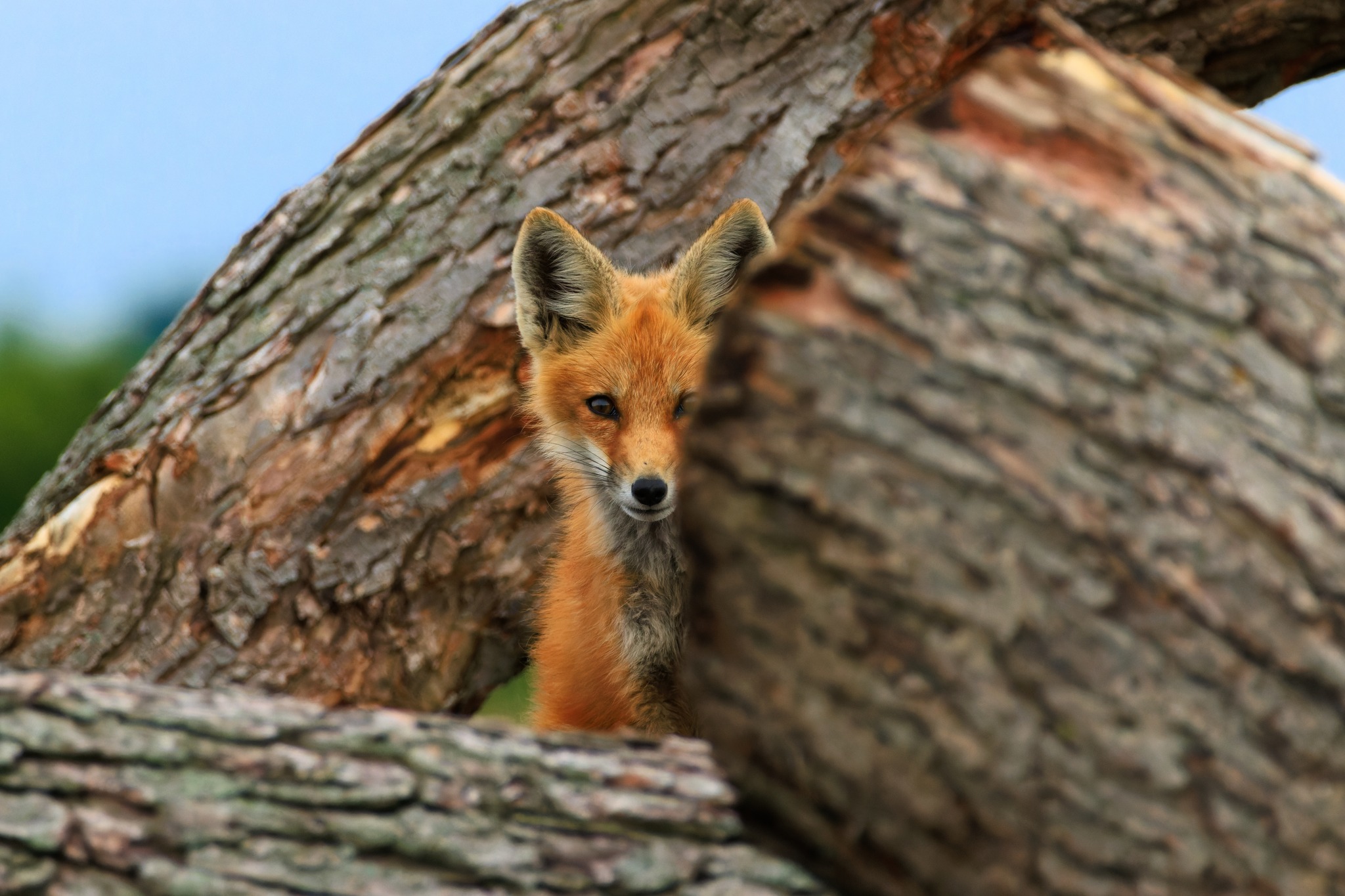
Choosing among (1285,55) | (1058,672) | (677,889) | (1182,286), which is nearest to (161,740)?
(677,889)

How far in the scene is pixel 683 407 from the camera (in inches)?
178

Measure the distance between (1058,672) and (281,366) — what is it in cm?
346

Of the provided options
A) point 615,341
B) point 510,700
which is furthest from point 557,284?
point 510,700

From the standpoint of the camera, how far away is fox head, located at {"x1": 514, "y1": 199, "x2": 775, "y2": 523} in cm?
439

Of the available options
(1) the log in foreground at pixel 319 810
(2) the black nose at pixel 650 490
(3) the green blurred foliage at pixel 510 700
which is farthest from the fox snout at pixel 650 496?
(3) the green blurred foliage at pixel 510 700

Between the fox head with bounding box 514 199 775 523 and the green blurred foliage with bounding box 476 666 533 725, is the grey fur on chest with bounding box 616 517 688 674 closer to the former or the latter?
the fox head with bounding box 514 199 775 523

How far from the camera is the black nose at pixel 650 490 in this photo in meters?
4.14

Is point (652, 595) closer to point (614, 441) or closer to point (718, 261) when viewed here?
point (614, 441)

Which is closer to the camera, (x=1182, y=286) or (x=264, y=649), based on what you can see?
(x=1182, y=286)

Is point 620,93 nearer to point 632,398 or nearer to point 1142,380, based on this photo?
point 632,398

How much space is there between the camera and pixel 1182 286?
214 centimetres

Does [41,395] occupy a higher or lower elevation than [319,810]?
higher

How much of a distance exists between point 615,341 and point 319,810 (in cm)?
275

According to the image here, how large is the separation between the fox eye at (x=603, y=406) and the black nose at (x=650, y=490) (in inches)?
20.6
